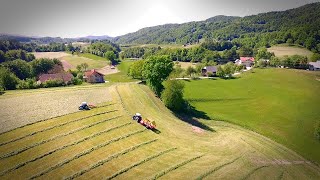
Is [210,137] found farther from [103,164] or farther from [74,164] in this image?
[74,164]

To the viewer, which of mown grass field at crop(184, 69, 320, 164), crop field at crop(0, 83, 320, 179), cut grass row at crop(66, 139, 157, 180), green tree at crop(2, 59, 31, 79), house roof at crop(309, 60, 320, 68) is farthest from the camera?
house roof at crop(309, 60, 320, 68)

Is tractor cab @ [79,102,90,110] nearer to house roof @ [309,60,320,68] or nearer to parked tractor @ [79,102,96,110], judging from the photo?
parked tractor @ [79,102,96,110]

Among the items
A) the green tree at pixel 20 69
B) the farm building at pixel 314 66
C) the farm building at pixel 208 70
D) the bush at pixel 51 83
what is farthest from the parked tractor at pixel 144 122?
the farm building at pixel 314 66

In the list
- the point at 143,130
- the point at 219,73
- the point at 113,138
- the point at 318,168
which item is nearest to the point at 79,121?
the point at 113,138

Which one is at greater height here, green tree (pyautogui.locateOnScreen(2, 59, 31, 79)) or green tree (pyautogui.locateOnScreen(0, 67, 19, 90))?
green tree (pyautogui.locateOnScreen(0, 67, 19, 90))

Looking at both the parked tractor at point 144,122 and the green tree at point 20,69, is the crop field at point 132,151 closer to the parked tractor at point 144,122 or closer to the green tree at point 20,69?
the parked tractor at point 144,122

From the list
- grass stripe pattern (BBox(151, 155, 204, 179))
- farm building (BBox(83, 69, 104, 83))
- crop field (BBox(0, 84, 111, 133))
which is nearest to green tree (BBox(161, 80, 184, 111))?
crop field (BBox(0, 84, 111, 133))
